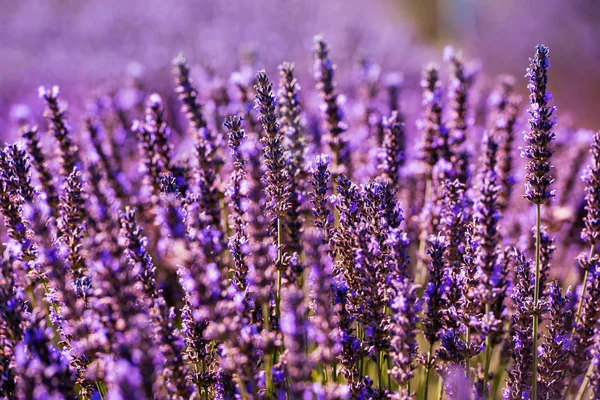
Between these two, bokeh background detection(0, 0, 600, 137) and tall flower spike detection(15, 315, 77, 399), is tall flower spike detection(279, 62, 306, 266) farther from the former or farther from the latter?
bokeh background detection(0, 0, 600, 137)

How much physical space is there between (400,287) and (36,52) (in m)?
16.8

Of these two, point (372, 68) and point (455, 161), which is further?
point (372, 68)

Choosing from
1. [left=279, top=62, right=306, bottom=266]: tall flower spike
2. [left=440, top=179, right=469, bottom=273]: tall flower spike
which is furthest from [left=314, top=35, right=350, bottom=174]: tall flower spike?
[left=440, top=179, right=469, bottom=273]: tall flower spike

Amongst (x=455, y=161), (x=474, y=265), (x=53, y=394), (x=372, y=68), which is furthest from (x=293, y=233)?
(x=372, y=68)

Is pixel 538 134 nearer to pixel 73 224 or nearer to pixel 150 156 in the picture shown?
pixel 150 156

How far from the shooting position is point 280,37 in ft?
55.8

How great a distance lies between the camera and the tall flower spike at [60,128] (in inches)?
136

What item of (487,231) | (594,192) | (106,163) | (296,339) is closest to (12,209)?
(106,163)

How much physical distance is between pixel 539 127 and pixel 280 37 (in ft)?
49.9

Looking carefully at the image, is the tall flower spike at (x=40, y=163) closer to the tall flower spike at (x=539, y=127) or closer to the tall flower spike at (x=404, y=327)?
the tall flower spike at (x=404, y=327)

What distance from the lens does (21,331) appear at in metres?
2.22

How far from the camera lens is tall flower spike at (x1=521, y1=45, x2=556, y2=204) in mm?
2520

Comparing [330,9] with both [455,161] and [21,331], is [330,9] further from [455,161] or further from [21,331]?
[21,331]

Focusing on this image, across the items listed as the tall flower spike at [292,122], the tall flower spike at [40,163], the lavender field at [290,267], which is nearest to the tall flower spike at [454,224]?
the lavender field at [290,267]
